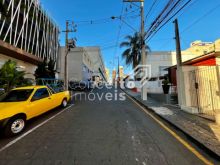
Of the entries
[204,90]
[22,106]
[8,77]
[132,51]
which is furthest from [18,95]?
[132,51]

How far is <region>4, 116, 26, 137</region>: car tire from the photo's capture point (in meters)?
4.01

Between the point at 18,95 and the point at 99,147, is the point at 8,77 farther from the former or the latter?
the point at 99,147

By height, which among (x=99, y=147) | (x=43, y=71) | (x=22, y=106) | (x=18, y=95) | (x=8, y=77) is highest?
(x=43, y=71)

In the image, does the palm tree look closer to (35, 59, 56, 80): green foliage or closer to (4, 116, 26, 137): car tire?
(35, 59, 56, 80): green foliage

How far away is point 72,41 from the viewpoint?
17047mm

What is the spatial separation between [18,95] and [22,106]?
1.25 metres

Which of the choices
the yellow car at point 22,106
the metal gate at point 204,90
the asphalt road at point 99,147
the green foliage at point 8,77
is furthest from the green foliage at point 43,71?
the metal gate at point 204,90

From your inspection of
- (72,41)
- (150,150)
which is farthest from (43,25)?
(150,150)

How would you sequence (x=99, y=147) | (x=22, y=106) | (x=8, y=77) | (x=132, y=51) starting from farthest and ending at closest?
(x=132, y=51) → (x=8, y=77) → (x=22, y=106) → (x=99, y=147)

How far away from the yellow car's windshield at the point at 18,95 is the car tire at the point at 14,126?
0.96 meters

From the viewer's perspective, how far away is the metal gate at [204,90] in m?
6.68

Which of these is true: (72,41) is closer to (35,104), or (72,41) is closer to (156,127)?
(35,104)

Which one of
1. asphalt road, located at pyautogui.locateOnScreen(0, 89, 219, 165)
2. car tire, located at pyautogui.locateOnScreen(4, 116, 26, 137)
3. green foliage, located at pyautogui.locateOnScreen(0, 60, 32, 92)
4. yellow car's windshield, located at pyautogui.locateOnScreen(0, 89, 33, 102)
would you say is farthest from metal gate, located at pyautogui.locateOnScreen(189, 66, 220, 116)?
green foliage, located at pyautogui.locateOnScreen(0, 60, 32, 92)

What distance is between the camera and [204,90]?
6750 millimetres
